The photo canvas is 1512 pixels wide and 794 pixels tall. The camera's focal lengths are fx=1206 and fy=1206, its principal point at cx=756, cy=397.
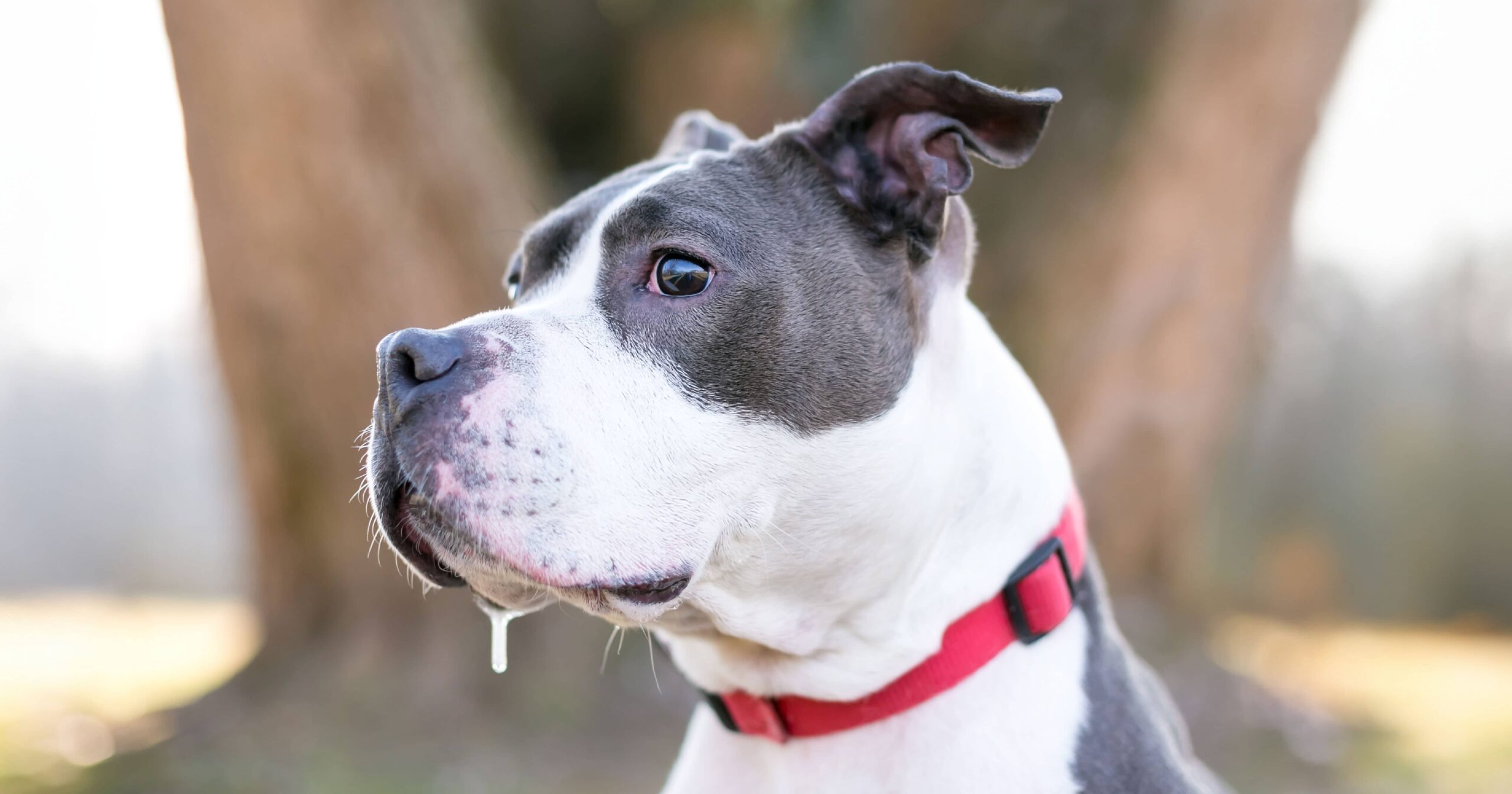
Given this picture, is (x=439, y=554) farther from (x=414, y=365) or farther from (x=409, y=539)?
(x=414, y=365)

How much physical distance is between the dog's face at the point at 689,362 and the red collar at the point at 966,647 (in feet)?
0.99

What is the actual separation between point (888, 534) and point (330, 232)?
4.19m

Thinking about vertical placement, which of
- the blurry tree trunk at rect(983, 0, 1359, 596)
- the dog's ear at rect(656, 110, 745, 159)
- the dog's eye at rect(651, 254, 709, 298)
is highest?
the dog's ear at rect(656, 110, 745, 159)

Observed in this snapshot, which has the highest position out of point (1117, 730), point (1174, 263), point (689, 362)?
point (689, 362)

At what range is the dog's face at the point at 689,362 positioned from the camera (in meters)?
2.10

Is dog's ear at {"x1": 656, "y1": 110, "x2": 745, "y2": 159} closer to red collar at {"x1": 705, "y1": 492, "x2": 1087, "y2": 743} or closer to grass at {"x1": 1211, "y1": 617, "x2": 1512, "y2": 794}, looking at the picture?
red collar at {"x1": 705, "y1": 492, "x2": 1087, "y2": 743}

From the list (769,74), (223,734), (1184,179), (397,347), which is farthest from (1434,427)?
(397,347)

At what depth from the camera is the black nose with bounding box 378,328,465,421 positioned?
209cm

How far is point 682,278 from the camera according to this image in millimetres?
2348

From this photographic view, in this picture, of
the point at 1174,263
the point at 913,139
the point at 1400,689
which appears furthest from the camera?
the point at 1400,689

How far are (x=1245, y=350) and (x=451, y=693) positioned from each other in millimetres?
5041

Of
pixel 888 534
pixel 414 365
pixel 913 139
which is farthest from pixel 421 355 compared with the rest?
pixel 913 139

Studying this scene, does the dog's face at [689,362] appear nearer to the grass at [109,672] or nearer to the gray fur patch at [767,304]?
the gray fur patch at [767,304]

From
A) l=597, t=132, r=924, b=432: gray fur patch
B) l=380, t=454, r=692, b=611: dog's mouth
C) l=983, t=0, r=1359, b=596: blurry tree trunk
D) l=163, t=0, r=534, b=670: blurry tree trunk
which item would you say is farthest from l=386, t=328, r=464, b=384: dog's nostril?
l=983, t=0, r=1359, b=596: blurry tree trunk
